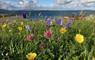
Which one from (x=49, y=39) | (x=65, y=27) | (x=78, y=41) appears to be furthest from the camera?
(x=65, y=27)

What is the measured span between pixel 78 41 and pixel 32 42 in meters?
0.60

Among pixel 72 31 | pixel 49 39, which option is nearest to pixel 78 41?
pixel 49 39

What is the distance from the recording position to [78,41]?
3.51 meters

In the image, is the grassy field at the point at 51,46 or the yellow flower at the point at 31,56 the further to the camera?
the grassy field at the point at 51,46

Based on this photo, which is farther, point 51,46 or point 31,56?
point 51,46

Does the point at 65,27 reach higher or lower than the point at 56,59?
higher

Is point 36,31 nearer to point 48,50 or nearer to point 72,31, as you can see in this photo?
point 72,31

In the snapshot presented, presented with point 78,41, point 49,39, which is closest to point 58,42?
point 49,39

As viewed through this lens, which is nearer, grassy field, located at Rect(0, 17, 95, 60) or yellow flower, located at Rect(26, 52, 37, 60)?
yellow flower, located at Rect(26, 52, 37, 60)

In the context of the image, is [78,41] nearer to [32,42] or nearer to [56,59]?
[56,59]

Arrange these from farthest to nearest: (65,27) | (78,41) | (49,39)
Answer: (65,27), (49,39), (78,41)

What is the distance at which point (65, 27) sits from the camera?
408cm

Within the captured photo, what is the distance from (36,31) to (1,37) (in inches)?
25.9

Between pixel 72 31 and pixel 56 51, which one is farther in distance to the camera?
pixel 72 31
